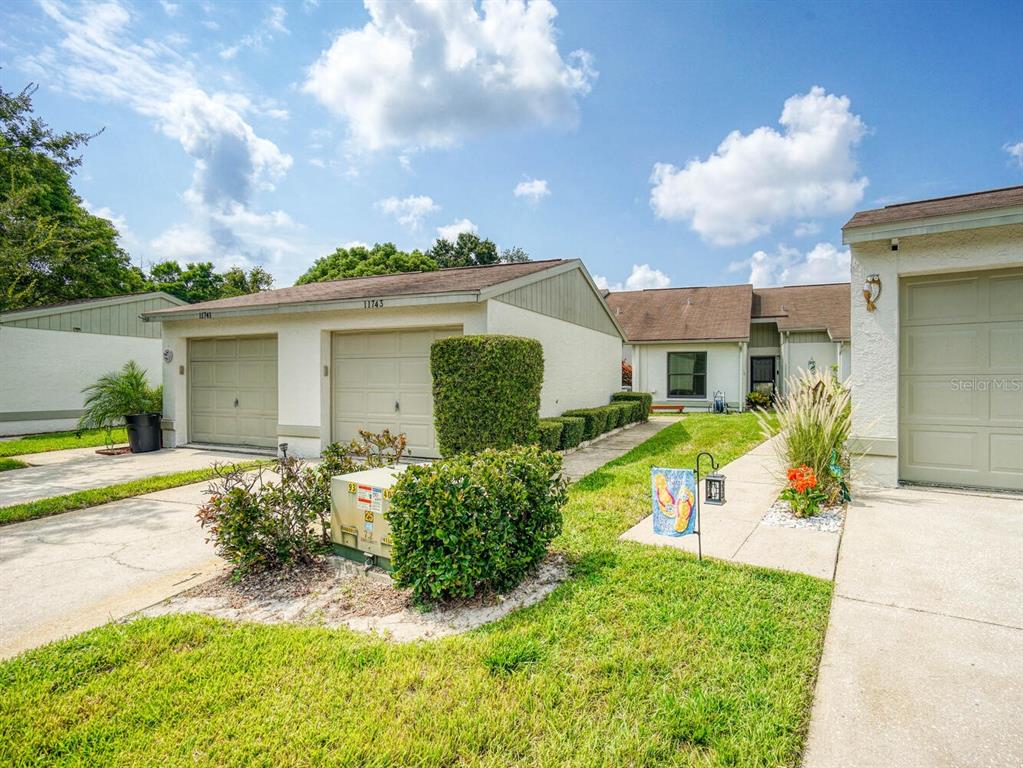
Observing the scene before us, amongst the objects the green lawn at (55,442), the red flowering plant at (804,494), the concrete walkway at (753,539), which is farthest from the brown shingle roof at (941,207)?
the green lawn at (55,442)

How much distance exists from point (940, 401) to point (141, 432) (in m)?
14.6

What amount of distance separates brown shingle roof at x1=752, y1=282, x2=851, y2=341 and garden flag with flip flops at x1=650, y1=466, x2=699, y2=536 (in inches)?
642

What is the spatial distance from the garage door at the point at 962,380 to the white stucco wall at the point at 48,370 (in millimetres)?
20238

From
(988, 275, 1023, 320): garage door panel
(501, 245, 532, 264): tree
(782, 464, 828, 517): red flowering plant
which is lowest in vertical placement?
(782, 464, 828, 517): red flowering plant

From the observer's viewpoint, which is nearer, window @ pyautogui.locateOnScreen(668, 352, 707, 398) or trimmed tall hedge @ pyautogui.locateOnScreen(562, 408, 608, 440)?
trimmed tall hedge @ pyautogui.locateOnScreen(562, 408, 608, 440)

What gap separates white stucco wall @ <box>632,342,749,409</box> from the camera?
694 inches

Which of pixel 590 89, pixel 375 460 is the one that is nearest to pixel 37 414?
pixel 375 460

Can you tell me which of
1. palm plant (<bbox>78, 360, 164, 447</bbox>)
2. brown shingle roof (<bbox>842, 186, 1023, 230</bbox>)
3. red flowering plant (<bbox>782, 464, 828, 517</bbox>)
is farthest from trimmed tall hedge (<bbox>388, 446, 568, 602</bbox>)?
palm plant (<bbox>78, 360, 164, 447</bbox>)

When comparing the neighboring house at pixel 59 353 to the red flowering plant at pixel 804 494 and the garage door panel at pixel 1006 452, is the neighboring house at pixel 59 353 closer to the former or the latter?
the red flowering plant at pixel 804 494

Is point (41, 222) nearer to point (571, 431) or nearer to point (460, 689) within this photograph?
point (571, 431)

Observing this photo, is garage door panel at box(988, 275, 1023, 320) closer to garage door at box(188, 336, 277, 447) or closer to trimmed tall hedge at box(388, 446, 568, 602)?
trimmed tall hedge at box(388, 446, 568, 602)

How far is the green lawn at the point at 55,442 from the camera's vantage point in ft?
35.0

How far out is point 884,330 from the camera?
5953 mm

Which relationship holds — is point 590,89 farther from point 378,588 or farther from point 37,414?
point 37,414
